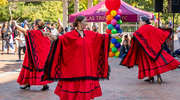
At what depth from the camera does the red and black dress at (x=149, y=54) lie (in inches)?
363

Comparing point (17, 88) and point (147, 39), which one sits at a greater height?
point (147, 39)

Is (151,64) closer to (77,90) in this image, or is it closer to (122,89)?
(122,89)

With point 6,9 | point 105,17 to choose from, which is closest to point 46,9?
point 6,9

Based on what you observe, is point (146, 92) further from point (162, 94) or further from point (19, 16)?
point (19, 16)

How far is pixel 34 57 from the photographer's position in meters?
8.42

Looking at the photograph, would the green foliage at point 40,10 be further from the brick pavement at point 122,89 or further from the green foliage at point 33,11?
the brick pavement at point 122,89

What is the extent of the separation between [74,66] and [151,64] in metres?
3.55

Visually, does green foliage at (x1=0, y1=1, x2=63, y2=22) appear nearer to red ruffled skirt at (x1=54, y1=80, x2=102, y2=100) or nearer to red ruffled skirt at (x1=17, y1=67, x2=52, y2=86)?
red ruffled skirt at (x1=17, y1=67, x2=52, y2=86)

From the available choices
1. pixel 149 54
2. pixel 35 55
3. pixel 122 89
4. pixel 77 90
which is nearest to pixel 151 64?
pixel 149 54

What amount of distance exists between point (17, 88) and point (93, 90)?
124 inches

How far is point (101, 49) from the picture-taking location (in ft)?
21.6

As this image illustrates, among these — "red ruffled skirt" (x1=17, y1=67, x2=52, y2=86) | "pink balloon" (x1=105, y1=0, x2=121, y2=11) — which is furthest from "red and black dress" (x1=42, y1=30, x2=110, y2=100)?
"pink balloon" (x1=105, y1=0, x2=121, y2=11)

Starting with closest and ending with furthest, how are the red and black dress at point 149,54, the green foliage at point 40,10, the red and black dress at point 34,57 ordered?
the red and black dress at point 34,57, the red and black dress at point 149,54, the green foliage at point 40,10

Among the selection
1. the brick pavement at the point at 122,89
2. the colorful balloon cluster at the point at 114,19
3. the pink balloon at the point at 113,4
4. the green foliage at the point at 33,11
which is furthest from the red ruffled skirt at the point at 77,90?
the green foliage at the point at 33,11
